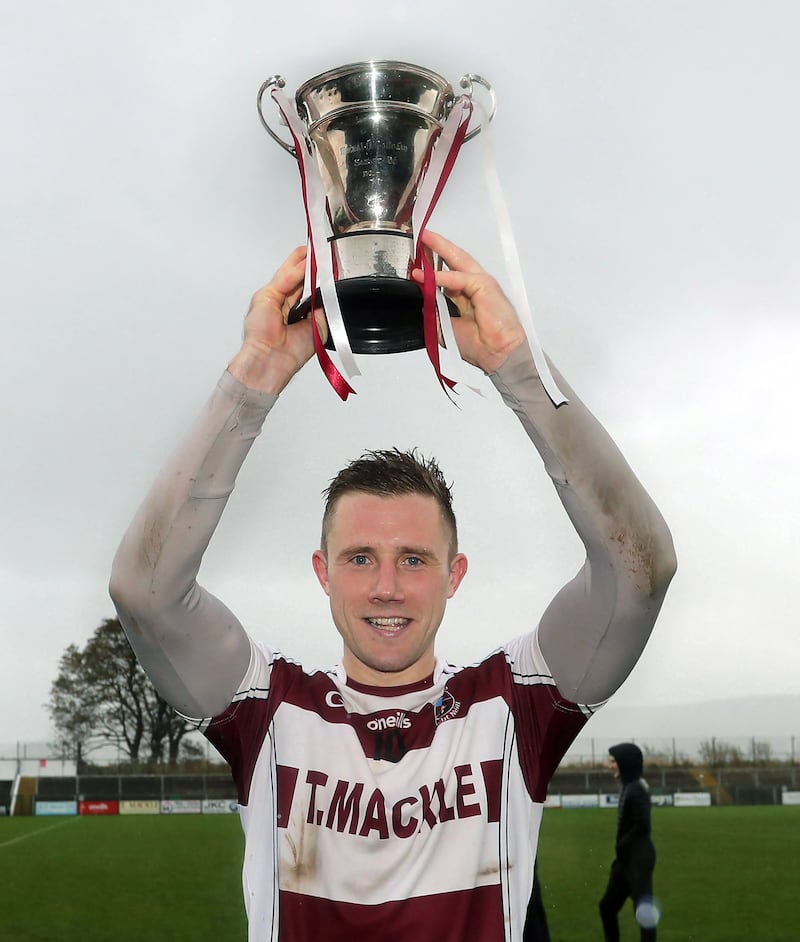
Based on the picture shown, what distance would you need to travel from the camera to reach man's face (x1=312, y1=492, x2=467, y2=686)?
109 inches

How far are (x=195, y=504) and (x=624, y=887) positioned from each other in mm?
8079

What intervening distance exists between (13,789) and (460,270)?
38.0m

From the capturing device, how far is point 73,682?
156 feet

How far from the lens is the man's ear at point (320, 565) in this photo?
2.96 meters

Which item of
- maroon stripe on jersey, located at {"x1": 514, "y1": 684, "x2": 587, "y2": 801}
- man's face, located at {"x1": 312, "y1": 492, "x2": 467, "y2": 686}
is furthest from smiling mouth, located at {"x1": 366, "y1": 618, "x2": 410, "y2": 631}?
maroon stripe on jersey, located at {"x1": 514, "y1": 684, "x2": 587, "y2": 801}

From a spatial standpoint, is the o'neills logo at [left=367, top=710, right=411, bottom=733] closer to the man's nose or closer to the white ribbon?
the man's nose

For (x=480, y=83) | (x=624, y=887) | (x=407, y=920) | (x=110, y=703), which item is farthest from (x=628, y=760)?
(x=110, y=703)

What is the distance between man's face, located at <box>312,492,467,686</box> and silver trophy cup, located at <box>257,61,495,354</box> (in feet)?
1.37

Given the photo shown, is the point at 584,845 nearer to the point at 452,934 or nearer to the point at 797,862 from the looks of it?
the point at 797,862

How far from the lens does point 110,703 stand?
46.2 metres

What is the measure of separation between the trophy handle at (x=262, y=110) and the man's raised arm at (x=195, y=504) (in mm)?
483

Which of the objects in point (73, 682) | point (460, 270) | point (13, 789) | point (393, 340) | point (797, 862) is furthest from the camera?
point (73, 682)

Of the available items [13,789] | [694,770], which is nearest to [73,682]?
[13,789]

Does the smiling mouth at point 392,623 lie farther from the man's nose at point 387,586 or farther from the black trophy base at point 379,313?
the black trophy base at point 379,313
